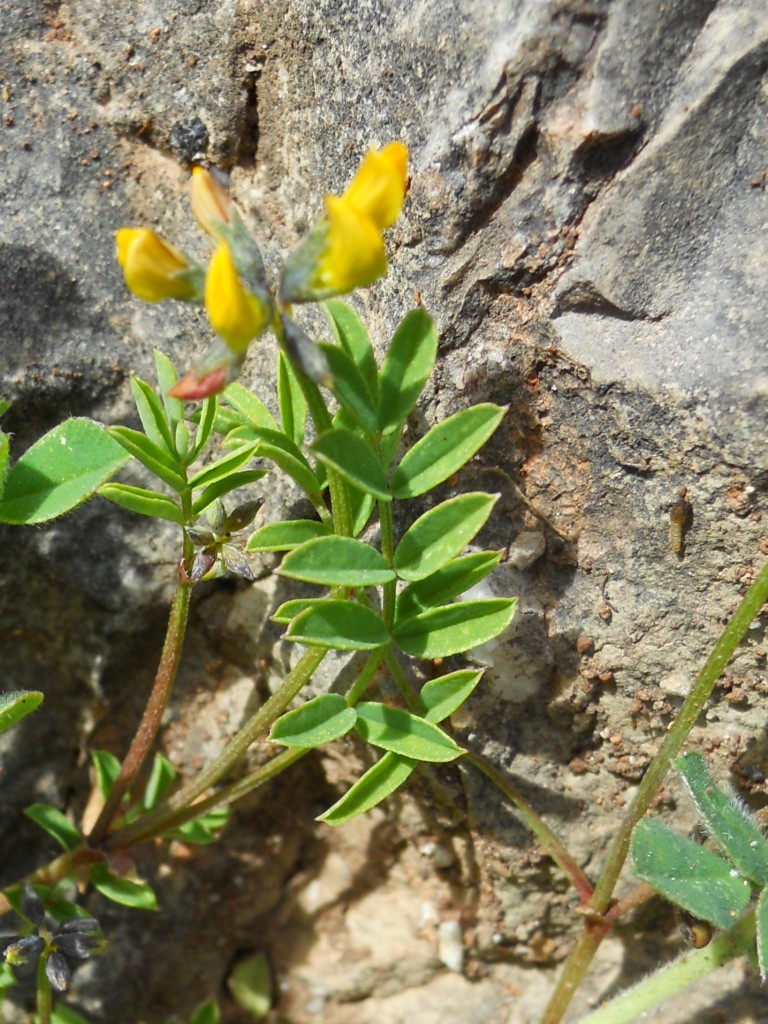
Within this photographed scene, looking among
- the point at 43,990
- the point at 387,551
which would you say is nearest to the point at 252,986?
the point at 43,990

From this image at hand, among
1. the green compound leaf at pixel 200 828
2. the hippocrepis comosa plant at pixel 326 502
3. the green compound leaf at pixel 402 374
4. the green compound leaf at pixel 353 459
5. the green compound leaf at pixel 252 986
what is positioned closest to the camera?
the hippocrepis comosa plant at pixel 326 502

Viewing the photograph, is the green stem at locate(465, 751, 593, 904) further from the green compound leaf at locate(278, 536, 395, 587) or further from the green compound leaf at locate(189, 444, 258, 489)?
the green compound leaf at locate(189, 444, 258, 489)

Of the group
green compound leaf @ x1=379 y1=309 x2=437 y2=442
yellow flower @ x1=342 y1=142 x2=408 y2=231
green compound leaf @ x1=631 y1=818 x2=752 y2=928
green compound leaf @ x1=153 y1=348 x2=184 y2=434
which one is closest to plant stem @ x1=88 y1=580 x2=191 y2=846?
green compound leaf @ x1=153 y1=348 x2=184 y2=434

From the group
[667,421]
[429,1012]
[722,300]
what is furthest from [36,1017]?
[722,300]

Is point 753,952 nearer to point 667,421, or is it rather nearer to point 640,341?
point 667,421

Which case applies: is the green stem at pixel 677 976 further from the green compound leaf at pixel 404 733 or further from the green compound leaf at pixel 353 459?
the green compound leaf at pixel 353 459

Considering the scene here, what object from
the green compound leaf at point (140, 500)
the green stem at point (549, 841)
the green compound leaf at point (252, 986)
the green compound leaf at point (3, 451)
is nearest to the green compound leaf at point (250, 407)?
the green compound leaf at point (140, 500)
